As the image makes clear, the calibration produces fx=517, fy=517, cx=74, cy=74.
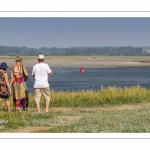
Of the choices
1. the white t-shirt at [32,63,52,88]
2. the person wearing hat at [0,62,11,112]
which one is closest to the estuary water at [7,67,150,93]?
the person wearing hat at [0,62,11,112]

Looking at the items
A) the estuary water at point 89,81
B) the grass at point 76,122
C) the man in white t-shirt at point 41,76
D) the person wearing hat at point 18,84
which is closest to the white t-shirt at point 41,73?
the man in white t-shirt at point 41,76

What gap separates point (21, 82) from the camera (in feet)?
45.3

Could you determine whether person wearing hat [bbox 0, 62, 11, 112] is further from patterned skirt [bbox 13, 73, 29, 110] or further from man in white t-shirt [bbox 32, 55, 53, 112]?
man in white t-shirt [bbox 32, 55, 53, 112]

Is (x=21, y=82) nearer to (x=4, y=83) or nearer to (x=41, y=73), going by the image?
(x=4, y=83)

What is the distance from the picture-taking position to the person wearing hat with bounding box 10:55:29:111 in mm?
13625

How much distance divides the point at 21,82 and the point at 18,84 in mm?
99

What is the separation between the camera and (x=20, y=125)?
A: 11789 mm

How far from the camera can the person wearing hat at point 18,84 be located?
13.6 metres

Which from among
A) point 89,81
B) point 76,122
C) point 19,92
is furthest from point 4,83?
point 89,81

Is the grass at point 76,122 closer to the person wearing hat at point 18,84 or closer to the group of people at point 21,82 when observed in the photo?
the group of people at point 21,82
